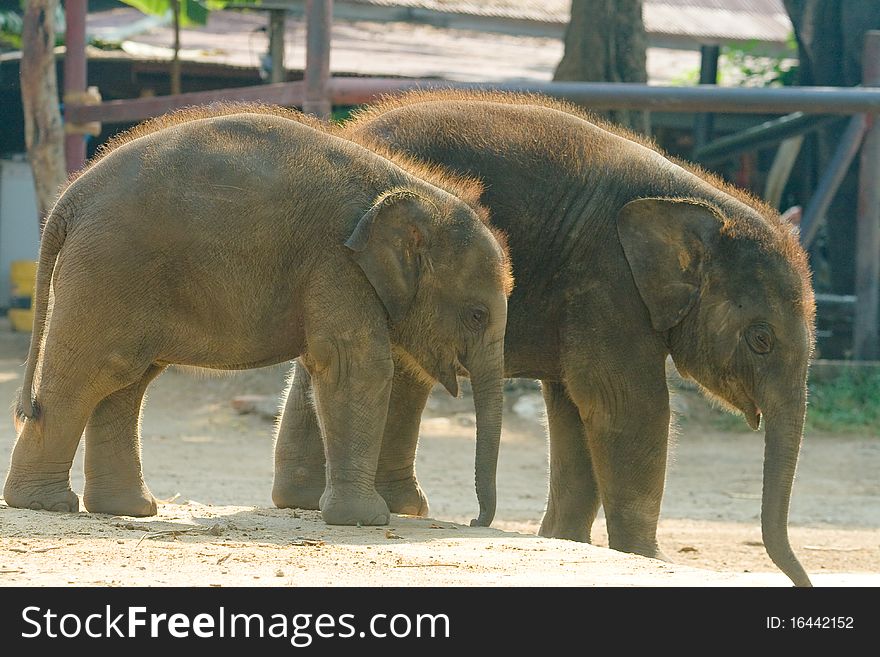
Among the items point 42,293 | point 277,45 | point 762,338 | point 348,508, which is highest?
point 277,45

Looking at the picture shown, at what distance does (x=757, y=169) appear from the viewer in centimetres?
1752

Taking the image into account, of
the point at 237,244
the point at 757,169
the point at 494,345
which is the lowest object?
the point at 757,169

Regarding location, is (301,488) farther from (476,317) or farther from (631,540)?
(631,540)

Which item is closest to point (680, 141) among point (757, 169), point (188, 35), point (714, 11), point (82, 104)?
point (757, 169)

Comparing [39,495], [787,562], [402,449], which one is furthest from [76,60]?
[787,562]

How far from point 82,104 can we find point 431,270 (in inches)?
263

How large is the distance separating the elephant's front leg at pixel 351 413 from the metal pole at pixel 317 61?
12.1 feet

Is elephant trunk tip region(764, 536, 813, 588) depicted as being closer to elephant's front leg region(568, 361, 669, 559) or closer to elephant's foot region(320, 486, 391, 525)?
elephant's front leg region(568, 361, 669, 559)

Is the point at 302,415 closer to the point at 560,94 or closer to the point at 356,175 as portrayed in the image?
the point at 356,175

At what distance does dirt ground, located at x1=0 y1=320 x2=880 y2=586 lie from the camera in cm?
411

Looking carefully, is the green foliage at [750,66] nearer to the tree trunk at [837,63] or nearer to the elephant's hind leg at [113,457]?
the tree trunk at [837,63]

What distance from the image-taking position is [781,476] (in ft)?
17.7

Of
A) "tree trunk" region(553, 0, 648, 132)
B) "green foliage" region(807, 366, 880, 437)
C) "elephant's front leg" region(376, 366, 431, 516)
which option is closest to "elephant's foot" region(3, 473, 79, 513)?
"elephant's front leg" region(376, 366, 431, 516)

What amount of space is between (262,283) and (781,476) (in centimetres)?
209
